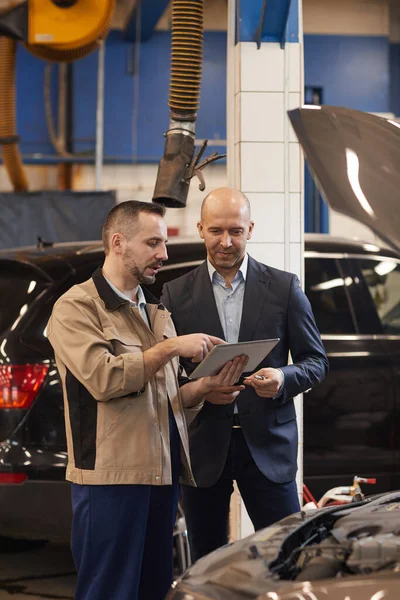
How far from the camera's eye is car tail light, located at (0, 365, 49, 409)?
4410 millimetres

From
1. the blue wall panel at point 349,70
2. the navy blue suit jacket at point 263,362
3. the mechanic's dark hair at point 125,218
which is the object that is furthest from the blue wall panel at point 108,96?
the mechanic's dark hair at point 125,218

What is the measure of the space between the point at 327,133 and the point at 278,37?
212 centimetres

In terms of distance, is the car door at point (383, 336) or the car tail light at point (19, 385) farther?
the car door at point (383, 336)

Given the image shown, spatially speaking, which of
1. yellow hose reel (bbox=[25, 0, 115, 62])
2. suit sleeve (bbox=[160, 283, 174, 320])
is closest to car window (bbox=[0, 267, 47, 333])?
suit sleeve (bbox=[160, 283, 174, 320])

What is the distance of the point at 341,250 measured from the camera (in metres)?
5.33

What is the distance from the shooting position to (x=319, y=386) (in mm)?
4926

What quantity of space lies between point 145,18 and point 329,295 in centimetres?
676

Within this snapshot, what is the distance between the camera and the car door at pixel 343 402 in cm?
493

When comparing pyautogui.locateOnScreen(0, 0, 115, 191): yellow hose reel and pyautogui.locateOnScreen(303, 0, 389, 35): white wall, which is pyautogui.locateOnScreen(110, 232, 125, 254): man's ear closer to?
pyautogui.locateOnScreen(0, 0, 115, 191): yellow hose reel

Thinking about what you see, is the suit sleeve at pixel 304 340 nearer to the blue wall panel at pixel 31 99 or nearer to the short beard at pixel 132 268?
the short beard at pixel 132 268

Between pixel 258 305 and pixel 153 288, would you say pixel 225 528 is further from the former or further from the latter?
pixel 153 288

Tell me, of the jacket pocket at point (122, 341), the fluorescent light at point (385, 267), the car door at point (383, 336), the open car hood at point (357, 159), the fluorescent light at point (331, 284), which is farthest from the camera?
the fluorescent light at point (385, 267)

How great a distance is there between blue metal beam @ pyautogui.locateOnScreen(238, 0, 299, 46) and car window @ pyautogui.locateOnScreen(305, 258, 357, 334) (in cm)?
126

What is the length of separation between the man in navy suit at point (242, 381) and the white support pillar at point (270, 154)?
89 centimetres
